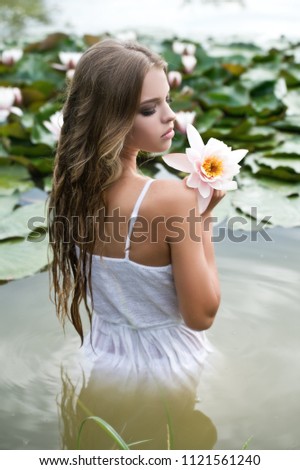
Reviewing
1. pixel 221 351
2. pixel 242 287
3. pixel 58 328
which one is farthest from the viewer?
pixel 242 287

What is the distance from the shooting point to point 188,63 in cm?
444

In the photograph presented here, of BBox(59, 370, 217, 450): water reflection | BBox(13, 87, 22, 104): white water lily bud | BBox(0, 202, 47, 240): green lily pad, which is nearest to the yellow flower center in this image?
BBox(59, 370, 217, 450): water reflection

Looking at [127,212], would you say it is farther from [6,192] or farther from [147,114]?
[6,192]

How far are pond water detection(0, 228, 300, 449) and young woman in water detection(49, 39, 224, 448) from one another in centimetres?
12

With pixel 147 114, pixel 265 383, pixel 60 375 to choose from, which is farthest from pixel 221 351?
pixel 147 114

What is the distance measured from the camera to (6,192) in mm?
2984

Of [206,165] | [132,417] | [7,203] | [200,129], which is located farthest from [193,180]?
[200,129]

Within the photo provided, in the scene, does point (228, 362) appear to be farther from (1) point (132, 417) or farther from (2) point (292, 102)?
(2) point (292, 102)

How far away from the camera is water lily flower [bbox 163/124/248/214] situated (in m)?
1.47

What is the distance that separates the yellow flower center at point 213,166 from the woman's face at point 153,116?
0.11m

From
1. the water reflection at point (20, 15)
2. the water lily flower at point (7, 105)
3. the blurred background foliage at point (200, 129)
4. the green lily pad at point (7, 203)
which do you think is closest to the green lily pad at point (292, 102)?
the blurred background foliage at point (200, 129)

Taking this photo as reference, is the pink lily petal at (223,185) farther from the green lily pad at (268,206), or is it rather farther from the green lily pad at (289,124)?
the green lily pad at (289,124)

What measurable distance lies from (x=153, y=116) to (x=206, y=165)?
0.50 ft

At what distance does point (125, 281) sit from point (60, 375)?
15.4 inches
